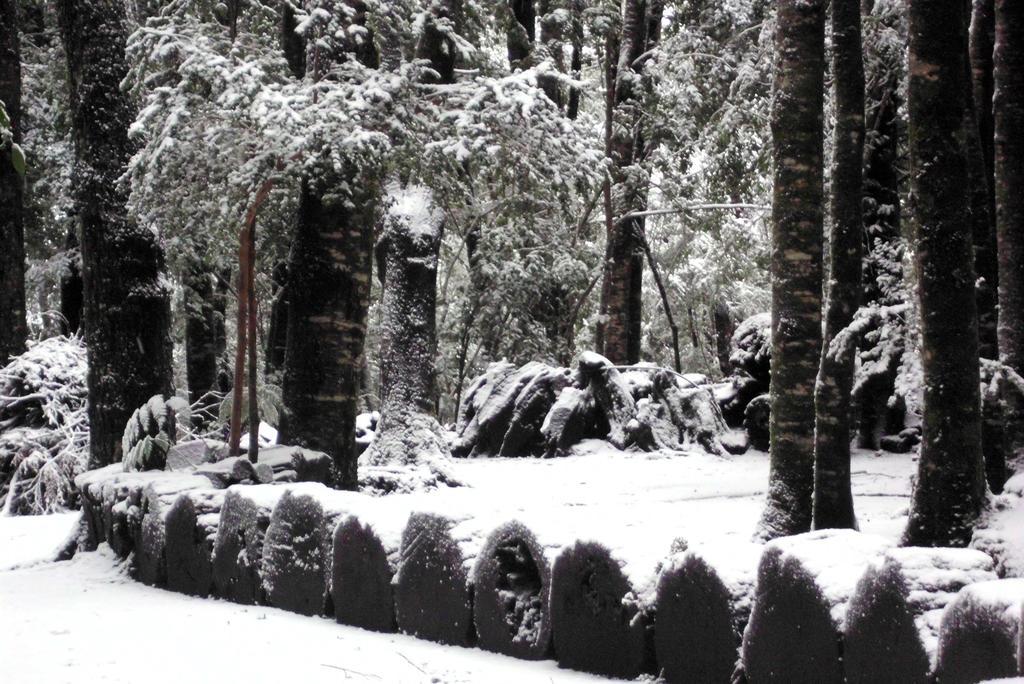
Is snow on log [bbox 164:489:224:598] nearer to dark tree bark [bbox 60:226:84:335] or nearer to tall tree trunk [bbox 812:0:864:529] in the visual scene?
tall tree trunk [bbox 812:0:864:529]

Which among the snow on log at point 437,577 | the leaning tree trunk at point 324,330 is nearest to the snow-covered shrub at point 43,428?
the leaning tree trunk at point 324,330

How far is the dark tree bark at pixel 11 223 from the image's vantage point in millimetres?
12344

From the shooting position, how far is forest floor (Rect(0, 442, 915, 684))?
4.66 m

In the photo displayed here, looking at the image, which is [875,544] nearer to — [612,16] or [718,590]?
[718,590]

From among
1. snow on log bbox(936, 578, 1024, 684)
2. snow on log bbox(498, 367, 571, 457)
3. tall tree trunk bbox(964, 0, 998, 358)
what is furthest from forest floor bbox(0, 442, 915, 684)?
snow on log bbox(498, 367, 571, 457)

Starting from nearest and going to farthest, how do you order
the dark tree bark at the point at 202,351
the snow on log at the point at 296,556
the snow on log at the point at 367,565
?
1. the snow on log at the point at 367,565
2. the snow on log at the point at 296,556
3. the dark tree bark at the point at 202,351

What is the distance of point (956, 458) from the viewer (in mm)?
5031

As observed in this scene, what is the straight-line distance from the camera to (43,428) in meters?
12.6

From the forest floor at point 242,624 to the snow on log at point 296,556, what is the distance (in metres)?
Answer: 0.11

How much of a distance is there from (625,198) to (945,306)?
1528cm

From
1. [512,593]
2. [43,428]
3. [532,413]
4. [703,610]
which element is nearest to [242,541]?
[512,593]

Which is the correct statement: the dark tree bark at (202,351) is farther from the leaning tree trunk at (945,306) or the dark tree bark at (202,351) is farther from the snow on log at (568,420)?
the leaning tree trunk at (945,306)

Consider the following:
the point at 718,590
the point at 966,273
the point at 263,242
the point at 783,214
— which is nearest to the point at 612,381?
the point at 263,242

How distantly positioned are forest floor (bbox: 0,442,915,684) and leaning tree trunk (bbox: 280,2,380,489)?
178 cm
